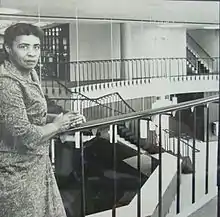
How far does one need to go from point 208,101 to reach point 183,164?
0.31 metres

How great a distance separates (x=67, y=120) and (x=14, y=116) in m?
0.21

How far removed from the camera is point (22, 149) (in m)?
1.53

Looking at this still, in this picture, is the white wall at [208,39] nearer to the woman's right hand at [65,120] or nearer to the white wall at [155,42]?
the white wall at [155,42]

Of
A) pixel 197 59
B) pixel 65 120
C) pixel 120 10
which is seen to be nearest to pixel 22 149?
pixel 65 120

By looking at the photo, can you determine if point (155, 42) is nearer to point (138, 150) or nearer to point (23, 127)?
point (138, 150)

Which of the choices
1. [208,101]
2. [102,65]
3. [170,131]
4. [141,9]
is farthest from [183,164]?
[141,9]

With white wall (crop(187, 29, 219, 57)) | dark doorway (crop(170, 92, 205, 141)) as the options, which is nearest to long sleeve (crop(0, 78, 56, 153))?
dark doorway (crop(170, 92, 205, 141))

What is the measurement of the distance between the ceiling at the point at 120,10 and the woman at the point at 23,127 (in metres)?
0.08

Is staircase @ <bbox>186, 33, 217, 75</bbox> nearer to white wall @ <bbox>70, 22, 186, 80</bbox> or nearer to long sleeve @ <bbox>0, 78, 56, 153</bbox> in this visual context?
white wall @ <bbox>70, 22, 186, 80</bbox>

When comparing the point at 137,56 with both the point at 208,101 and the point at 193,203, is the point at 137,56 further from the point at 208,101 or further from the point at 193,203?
the point at 193,203

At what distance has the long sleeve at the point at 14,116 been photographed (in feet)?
4.96

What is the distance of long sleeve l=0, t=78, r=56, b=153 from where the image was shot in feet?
4.96

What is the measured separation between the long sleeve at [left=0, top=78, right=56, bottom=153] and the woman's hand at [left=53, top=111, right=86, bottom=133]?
0.11 metres

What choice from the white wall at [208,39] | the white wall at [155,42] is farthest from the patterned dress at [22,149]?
the white wall at [208,39]
